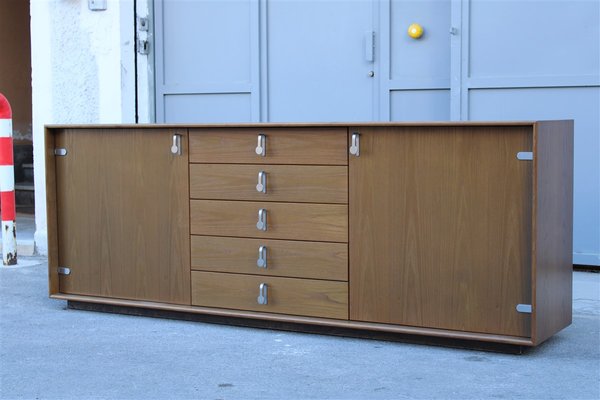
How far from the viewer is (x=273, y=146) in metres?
4.88

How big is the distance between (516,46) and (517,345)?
2.44 metres

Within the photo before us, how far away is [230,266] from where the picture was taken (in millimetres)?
5055

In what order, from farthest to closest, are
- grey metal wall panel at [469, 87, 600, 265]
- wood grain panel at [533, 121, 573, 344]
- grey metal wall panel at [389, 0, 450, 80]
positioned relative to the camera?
1. grey metal wall panel at [389, 0, 450, 80]
2. grey metal wall panel at [469, 87, 600, 265]
3. wood grain panel at [533, 121, 573, 344]

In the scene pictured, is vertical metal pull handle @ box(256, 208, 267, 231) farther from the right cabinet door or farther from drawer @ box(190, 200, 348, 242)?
the right cabinet door

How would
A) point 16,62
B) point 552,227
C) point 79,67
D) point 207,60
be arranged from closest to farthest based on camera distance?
point 552,227 → point 207,60 → point 79,67 → point 16,62

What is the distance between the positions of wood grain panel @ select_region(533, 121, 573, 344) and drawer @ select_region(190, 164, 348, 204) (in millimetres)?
912

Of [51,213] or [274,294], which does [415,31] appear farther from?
[51,213]

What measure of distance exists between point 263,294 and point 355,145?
877 millimetres

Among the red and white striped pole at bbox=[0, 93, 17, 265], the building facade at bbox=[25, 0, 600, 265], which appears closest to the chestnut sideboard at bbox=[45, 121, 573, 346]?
the red and white striped pole at bbox=[0, 93, 17, 265]

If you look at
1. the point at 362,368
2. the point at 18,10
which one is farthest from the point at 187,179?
the point at 18,10

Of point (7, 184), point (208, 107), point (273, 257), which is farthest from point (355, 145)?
point (7, 184)

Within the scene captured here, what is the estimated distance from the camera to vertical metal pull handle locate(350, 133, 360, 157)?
466 centimetres

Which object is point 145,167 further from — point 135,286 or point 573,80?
point 573,80

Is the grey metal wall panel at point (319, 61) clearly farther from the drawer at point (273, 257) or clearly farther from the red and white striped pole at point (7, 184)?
the drawer at point (273, 257)
